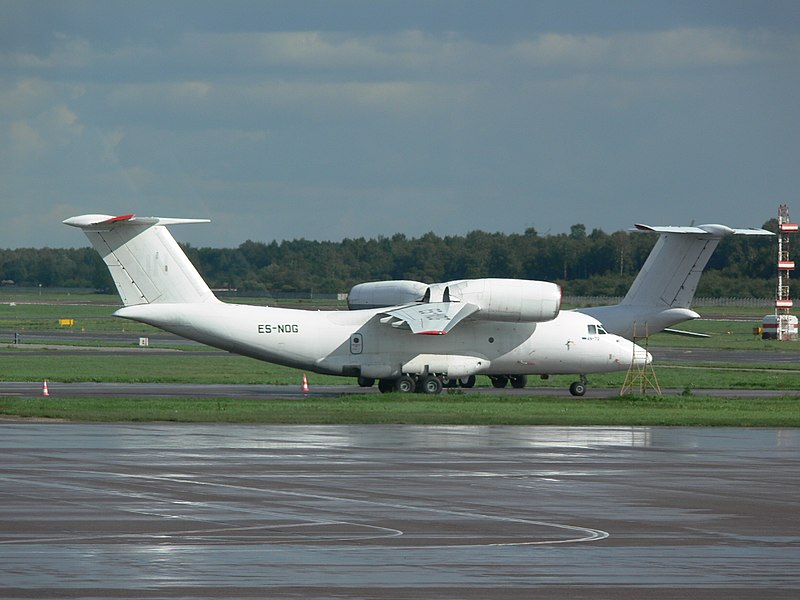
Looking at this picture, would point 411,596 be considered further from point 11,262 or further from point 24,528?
point 11,262

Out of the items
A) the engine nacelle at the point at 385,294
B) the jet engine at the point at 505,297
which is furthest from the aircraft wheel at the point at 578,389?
the engine nacelle at the point at 385,294

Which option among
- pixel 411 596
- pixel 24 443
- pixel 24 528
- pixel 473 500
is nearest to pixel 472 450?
pixel 473 500

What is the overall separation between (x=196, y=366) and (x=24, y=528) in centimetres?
4456

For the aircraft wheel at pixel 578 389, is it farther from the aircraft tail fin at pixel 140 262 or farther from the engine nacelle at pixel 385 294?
the aircraft tail fin at pixel 140 262

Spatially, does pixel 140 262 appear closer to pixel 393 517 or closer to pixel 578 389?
pixel 578 389

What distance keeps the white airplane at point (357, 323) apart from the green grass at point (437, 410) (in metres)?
2.55

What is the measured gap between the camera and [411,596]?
1266 centimetres

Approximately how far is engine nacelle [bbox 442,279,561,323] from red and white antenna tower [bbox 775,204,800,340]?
54.3 metres

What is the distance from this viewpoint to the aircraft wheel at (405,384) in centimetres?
4522

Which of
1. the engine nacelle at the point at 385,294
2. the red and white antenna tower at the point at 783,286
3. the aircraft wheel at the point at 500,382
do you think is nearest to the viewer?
the engine nacelle at the point at 385,294

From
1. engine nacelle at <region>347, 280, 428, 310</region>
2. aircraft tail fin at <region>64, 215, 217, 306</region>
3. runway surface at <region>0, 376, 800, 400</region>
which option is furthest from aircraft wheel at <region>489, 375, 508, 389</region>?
aircraft tail fin at <region>64, 215, 217, 306</region>

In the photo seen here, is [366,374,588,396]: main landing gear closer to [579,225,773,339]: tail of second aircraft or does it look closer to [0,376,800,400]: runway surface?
[0,376,800,400]: runway surface

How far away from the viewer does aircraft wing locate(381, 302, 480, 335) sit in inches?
1688

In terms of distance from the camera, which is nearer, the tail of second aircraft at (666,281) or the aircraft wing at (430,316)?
the aircraft wing at (430,316)
